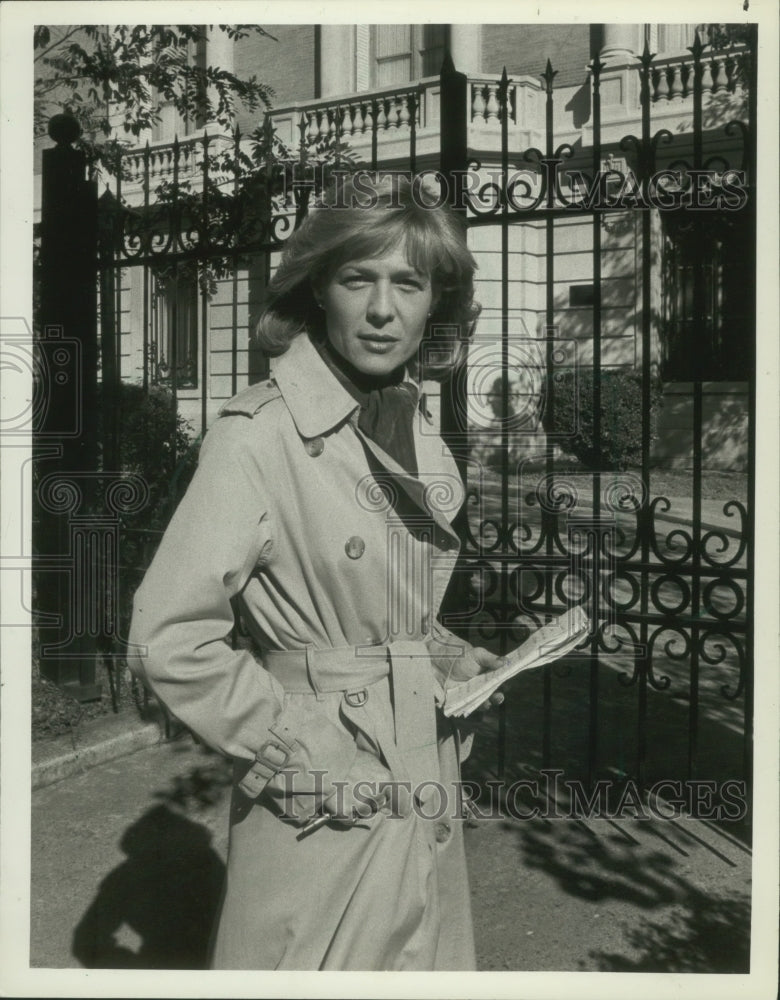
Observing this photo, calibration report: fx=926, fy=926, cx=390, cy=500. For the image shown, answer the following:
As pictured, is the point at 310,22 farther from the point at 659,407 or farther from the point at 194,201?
the point at 659,407

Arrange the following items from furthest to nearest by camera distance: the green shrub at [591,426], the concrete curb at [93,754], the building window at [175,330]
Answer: the building window at [175,330] → the concrete curb at [93,754] → the green shrub at [591,426]

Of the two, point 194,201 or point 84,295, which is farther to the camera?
point 84,295

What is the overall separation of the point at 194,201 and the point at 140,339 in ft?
3.03

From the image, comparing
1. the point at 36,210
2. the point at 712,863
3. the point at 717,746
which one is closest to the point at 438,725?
the point at 712,863

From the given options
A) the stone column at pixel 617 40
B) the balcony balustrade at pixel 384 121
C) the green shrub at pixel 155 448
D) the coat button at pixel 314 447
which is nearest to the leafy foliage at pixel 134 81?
the balcony balustrade at pixel 384 121

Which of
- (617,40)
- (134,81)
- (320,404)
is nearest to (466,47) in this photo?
(617,40)

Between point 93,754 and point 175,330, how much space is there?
2.15 metres

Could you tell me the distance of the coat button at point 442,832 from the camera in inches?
82.0

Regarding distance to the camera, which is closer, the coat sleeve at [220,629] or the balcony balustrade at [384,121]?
the coat sleeve at [220,629]

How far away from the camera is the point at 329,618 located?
6.41 ft

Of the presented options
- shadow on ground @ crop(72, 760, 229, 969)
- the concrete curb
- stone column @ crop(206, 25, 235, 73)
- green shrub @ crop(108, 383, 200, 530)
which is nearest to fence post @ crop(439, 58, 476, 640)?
stone column @ crop(206, 25, 235, 73)

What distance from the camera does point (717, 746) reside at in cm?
450

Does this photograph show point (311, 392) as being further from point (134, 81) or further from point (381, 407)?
point (134, 81)

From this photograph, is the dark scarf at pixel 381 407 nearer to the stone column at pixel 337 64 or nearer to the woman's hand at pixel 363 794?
the woman's hand at pixel 363 794
